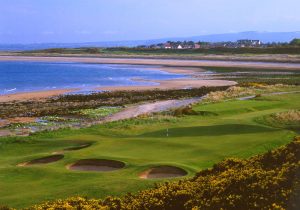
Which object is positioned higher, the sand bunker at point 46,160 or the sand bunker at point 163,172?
the sand bunker at point 163,172

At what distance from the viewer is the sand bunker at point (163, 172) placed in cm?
1584

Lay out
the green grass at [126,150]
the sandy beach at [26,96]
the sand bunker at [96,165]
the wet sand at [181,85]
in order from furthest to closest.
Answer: the wet sand at [181,85] → the sandy beach at [26,96] → the sand bunker at [96,165] → the green grass at [126,150]

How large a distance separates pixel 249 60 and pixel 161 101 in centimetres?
6438

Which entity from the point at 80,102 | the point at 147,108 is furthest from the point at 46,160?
the point at 80,102

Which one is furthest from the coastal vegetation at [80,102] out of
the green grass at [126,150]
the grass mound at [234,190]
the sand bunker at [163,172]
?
the grass mound at [234,190]

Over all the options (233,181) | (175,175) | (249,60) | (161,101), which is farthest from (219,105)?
(249,60)

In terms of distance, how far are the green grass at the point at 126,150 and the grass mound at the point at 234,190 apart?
2.49m

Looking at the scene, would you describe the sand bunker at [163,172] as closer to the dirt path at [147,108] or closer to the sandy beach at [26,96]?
the dirt path at [147,108]

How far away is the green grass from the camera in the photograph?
1427cm

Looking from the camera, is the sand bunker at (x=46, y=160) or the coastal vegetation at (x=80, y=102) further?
the coastal vegetation at (x=80, y=102)

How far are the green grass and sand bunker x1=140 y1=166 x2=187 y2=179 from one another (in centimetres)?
25

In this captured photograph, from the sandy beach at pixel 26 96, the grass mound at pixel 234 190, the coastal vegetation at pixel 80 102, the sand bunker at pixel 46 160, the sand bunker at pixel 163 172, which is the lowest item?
the sandy beach at pixel 26 96

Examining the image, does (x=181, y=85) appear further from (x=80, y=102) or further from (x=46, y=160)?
(x=46, y=160)

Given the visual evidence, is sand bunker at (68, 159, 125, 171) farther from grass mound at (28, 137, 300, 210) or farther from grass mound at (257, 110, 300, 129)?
grass mound at (257, 110, 300, 129)
